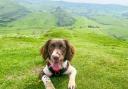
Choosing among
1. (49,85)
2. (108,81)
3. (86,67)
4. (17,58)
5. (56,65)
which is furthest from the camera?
(17,58)

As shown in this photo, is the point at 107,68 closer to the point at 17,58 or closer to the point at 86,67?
the point at 86,67

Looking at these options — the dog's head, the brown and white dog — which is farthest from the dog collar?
the dog's head

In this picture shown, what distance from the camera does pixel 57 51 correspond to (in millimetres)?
17109

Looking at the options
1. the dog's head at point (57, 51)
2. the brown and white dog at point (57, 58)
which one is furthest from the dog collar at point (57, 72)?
the dog's head at point (57, 51)

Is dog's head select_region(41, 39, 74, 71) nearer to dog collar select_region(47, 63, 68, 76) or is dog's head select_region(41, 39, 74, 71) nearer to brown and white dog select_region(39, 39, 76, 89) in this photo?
brown and white dog select_region(39, 39, 76, 89)

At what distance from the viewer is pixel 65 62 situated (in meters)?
19.1

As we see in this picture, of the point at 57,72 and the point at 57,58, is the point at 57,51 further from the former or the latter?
the point at 57,72

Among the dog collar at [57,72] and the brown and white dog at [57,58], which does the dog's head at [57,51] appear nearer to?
the brown and white dog at [57,58]

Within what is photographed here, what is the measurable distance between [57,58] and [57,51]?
0.45 metres

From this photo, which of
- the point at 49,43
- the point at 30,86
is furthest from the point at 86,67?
the point at 49,43

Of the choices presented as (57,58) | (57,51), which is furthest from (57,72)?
(57,58)

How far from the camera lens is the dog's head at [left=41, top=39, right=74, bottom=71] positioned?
17.0 m

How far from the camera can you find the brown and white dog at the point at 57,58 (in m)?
17.3

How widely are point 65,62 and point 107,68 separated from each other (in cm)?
714
